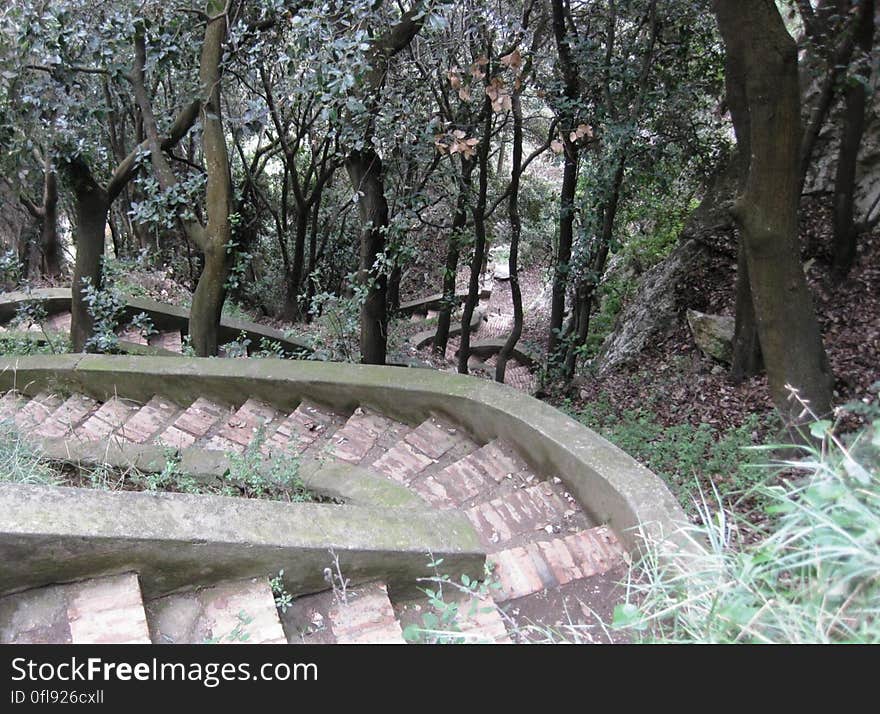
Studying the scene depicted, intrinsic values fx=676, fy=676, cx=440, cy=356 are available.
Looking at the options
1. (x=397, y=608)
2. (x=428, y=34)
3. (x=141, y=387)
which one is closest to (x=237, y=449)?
(x=141, y=387)

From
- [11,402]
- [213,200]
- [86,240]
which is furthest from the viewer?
[86,240]

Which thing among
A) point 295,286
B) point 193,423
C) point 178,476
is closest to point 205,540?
point 178,476

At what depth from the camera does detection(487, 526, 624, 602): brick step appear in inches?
112

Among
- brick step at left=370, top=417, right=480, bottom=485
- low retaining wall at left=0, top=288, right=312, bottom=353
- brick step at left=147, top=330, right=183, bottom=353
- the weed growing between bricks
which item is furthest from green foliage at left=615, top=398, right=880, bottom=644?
brick step at left=147, top=330, right=183, bottom=353

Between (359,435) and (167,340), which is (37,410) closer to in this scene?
(359,435)

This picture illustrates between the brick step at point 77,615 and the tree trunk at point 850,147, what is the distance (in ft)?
15.0

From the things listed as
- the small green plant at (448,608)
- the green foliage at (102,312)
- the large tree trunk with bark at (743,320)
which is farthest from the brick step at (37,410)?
the large tree trunk with bark at (743,320)

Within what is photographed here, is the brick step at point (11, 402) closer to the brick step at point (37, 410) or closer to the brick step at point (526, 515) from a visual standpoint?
the brick step at point (37, 410)

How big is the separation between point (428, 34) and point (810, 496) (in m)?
4.91

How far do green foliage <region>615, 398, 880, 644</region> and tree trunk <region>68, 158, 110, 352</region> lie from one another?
658cm

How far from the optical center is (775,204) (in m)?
3.52

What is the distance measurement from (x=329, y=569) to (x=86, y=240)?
18.5 ft

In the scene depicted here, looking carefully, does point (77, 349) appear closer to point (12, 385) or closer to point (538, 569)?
point (12, 385)

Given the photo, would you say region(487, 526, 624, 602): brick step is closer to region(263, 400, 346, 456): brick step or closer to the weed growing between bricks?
the weed growing between bricks
